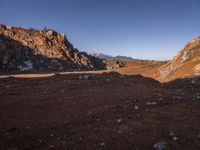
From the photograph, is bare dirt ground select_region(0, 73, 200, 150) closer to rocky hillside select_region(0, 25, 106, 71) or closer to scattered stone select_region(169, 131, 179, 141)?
scattered stone select_region(169, 131, 179, 141)

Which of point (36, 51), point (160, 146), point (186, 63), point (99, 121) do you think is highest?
point (36, 51)

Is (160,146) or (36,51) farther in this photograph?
(36,51)

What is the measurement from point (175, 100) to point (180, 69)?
24.5 m

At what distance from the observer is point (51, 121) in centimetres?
1195

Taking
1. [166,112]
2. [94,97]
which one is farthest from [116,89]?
[166,112]

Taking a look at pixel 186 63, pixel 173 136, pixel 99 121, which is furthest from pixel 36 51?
pixel 173 136

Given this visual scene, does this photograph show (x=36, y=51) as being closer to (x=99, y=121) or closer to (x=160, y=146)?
(x=99, y=121)

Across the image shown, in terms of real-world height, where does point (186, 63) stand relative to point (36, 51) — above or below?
below

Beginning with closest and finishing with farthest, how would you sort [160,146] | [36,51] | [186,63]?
[160,146], [186,63], [36,51]

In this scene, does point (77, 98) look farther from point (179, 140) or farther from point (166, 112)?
point (179, 140)

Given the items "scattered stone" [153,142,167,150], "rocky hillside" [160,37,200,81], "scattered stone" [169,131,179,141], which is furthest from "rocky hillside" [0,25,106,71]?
"scattered stone" [153,142,167,150]

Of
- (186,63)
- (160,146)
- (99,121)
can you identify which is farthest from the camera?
(186,63)

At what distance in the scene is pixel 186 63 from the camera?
Answer: 39.3 meters

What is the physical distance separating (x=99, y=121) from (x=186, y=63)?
30.4 m
